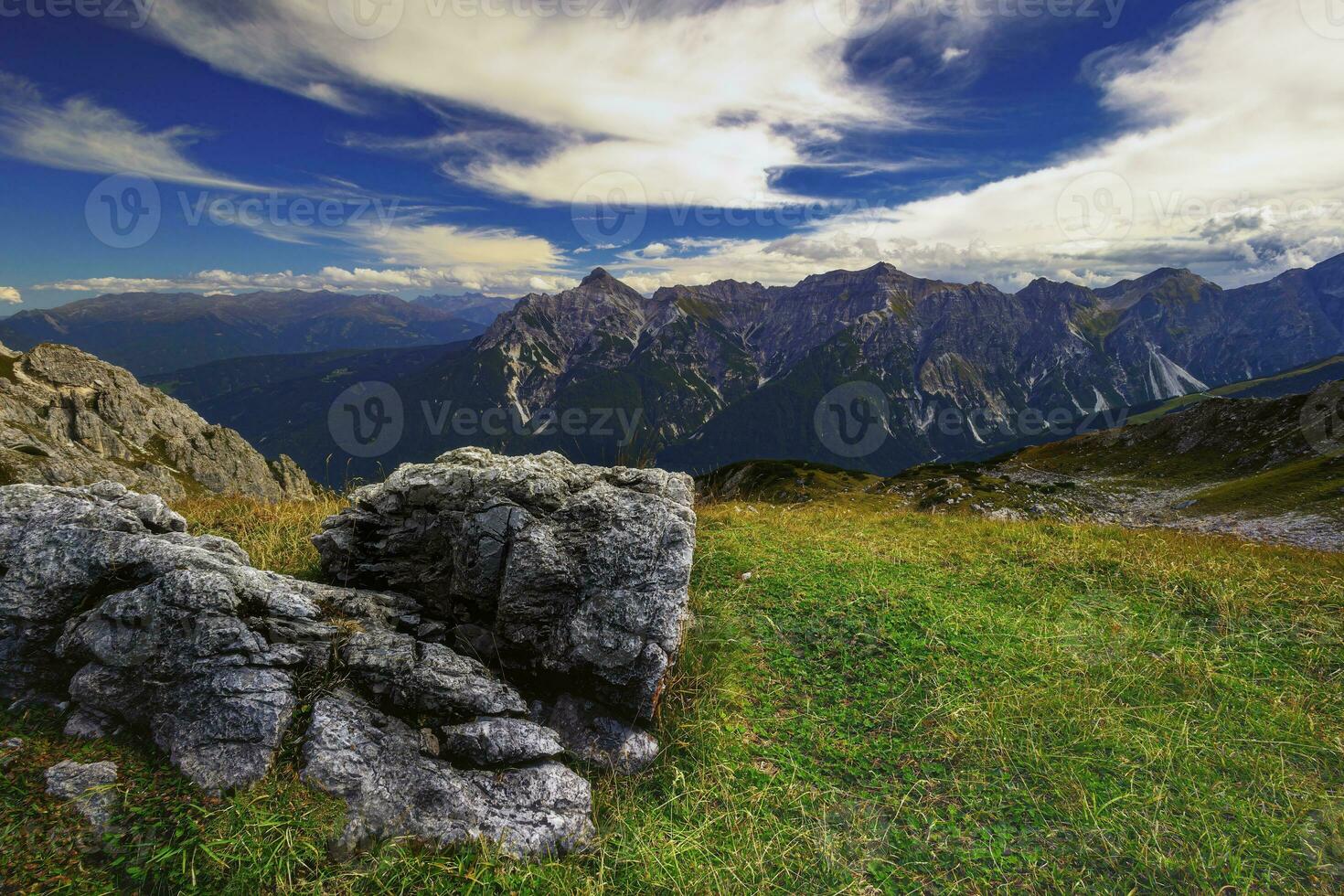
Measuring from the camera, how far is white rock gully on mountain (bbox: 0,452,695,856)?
6293 mm

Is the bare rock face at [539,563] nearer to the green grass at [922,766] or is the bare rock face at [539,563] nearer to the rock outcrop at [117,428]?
the green grass at [922,766]

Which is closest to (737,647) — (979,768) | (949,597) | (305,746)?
(979,768)

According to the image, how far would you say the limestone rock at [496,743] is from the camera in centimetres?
688

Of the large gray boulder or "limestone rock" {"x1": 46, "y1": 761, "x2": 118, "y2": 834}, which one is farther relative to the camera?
the large gray boulder

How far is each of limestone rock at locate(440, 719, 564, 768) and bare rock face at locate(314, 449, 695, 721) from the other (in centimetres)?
104

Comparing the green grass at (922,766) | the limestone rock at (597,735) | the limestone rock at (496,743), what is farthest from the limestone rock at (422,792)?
the limestone rock at (597,735)

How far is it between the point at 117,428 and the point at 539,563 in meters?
185

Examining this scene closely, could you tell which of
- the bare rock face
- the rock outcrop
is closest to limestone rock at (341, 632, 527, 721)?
the bare rock face

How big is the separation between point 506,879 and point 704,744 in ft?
9.79

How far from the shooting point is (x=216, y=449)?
14612cm

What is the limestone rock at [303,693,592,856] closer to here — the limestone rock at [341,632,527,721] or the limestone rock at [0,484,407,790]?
the limestone rock at [341,632,527,721]

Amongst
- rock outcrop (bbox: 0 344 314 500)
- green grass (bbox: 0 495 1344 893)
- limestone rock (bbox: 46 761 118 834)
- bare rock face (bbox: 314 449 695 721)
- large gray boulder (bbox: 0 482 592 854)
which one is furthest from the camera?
rock outcrop (bbox: 0 344 314 500)

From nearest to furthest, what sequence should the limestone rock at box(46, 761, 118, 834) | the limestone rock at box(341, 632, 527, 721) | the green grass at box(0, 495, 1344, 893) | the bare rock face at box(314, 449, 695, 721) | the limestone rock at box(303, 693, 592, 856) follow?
the limestone rock at box(46, 761, 118, 834) < the green grass at box(0, 495, 1344, 893) < the limestone rock at box(303, 693, 592, 856) < the limestone rock at box(341, 632, 527, 721) < the bare rock face at box(314, 449, 695, 721)

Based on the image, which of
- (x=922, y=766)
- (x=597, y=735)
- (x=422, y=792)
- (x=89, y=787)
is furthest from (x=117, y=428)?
(x=922, y=766)
